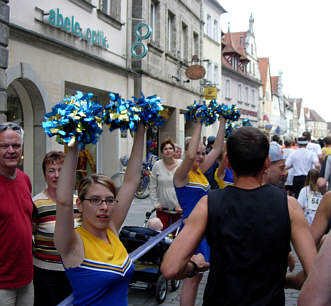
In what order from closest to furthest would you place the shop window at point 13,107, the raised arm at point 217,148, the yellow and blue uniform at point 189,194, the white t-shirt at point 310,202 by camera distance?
the yellow and blue uniform at point 189,194 < the raised arm at point 217,148 < the white t-shirt at point 310,202 < the shop window at point 13,107

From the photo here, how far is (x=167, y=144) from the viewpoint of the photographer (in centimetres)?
653

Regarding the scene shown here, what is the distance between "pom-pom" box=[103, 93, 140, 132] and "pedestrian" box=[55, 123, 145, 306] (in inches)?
14.0

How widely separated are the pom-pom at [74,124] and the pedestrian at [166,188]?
13.9ft

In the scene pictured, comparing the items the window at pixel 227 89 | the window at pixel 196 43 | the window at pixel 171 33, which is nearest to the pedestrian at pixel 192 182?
the window at pixel 171 33

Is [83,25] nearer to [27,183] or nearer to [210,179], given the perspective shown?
[210,179]

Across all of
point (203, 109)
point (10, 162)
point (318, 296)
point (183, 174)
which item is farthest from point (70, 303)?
point (203, 109)

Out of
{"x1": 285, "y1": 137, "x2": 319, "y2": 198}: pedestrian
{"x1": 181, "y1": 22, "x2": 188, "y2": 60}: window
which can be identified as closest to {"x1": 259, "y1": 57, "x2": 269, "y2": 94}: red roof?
{"x1": 181, "y1": 22, "x2": 188, "y2": 60}: window

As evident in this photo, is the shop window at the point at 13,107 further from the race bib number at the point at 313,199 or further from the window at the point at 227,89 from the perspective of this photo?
the window at the point at 227,89

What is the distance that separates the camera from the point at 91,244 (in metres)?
2.52

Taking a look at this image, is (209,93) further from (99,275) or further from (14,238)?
(99,275)

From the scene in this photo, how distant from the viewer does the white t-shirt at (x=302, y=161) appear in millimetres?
10844

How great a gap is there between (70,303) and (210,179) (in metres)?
5.62

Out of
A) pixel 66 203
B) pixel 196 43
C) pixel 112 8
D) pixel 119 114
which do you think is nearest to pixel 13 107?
pixel 112 8

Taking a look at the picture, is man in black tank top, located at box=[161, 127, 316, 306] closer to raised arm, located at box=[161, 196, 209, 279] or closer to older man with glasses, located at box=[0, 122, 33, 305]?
raised arm, located at box=[161, 196, 209, 279]
